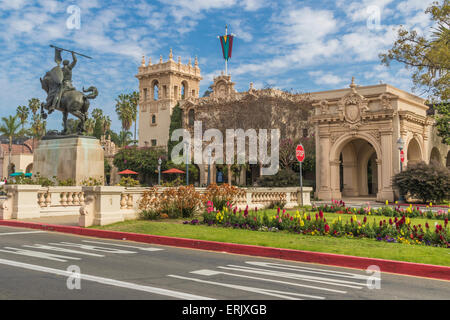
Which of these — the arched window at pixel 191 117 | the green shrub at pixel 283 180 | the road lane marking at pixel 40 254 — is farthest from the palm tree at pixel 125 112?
the road lane marking at pixel 40 254

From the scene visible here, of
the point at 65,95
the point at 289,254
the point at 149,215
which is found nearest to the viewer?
the point at 289,254

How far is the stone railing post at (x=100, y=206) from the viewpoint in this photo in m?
14.9

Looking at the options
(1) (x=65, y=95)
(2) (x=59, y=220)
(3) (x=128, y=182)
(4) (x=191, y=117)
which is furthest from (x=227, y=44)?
(2) (x=59, y=220)

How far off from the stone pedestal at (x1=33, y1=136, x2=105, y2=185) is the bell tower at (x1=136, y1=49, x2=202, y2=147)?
4426cm

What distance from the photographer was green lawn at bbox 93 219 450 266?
9789 mm

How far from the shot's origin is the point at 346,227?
41.3ft

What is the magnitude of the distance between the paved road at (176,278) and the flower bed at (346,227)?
294 centimetres

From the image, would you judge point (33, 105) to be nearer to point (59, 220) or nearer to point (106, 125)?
point (106, 125)

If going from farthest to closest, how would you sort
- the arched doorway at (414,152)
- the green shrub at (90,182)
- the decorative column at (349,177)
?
the decorative column at (349,177), the arched doorway at (414,152), the green shrub at (90,182)

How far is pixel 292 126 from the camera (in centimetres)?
4334

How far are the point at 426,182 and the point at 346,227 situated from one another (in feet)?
65.6

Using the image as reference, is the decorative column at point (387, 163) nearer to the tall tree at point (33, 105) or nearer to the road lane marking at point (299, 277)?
the road lane marking at point (299, 277)

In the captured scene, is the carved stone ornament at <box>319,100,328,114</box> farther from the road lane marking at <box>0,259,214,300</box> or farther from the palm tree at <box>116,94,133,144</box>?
the palm tree at <box>116,94,133,144</box>
